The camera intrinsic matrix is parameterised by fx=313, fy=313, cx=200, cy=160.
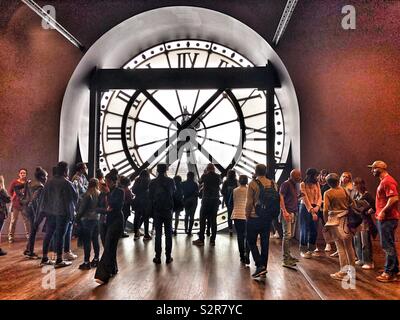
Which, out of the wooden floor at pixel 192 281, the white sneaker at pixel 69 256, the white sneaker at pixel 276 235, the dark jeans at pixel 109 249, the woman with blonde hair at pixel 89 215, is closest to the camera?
the wooden floor at pixel 192 281

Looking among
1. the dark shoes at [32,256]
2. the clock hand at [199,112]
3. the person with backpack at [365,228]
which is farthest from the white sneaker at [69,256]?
the person with backpack at [365,228]

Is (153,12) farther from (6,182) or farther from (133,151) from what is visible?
(6,182)

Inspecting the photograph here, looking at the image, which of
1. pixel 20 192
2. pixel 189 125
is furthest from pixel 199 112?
pixel 20 192

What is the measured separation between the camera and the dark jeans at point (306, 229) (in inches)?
146

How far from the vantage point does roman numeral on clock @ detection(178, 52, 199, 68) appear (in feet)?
18.6

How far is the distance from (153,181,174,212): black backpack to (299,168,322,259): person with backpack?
1.44 metres

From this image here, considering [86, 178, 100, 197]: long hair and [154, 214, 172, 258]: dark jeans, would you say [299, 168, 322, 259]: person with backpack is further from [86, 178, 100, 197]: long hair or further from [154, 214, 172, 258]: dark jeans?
[86, 178, 100, 197]: long hair

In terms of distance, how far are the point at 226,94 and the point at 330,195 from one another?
3.09m

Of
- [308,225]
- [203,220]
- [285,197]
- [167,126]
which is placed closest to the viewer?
[285,197]

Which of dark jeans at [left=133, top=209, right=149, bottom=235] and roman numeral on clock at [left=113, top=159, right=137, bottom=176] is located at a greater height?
roman numeral on clock at [left=113, top=159, right=137, bottom=176]

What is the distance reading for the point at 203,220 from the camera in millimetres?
4168
